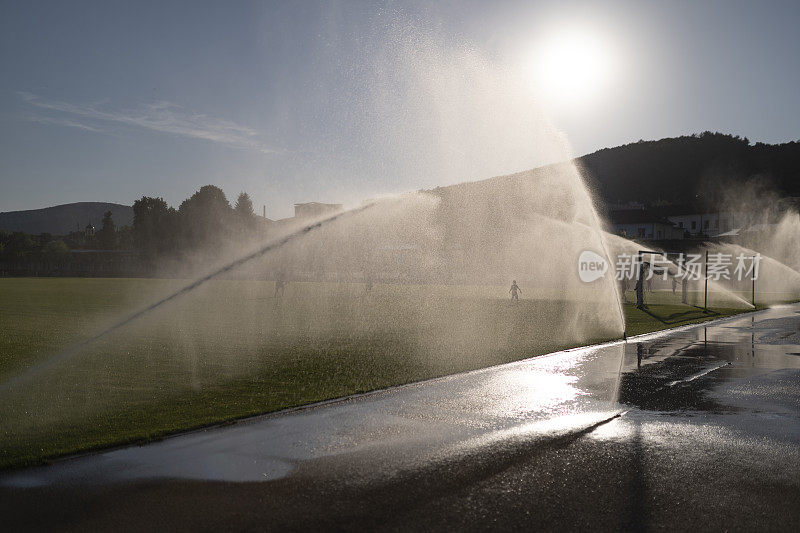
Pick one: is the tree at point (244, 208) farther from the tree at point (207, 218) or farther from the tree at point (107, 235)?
the tree at point (107, 235)

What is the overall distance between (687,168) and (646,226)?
66.0 m

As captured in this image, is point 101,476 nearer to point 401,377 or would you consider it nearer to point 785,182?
point 401,377

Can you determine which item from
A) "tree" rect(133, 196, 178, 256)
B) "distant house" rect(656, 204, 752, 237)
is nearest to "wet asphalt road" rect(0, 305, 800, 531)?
"distant house" rect(656, 204, 752, 237)

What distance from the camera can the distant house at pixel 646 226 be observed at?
9912 cm

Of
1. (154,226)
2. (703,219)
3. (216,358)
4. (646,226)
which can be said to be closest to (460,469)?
(216,358)

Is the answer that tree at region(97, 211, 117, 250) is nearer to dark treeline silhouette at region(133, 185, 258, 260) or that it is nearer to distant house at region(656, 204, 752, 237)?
dark treeline silhouette at region(133, 185, 258, 260)

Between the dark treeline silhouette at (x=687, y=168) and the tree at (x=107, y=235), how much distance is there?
410 ft

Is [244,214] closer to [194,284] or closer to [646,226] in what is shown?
[646,226]

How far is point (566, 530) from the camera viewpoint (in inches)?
188

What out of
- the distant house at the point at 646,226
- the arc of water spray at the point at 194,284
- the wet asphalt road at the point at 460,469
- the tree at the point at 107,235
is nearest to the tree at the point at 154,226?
the tree at the point at 107,235

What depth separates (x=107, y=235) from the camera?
6255 inches

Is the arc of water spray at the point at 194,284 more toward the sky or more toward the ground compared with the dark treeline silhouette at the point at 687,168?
more toward the ground

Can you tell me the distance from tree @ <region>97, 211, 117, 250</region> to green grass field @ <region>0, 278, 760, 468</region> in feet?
458

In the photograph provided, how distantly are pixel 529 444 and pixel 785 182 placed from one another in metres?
143
